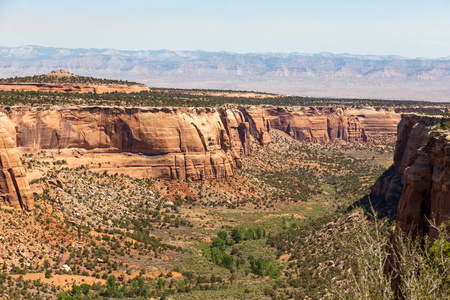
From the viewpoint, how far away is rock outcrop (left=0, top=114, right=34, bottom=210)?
4269cm

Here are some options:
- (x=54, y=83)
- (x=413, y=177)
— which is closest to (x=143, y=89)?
(x=54, y=83)

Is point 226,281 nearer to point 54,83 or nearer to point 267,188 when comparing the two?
point 267,188

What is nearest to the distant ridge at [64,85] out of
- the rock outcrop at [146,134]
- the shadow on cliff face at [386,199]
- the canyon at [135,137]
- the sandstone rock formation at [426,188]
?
the rock outcrop at [146,134]

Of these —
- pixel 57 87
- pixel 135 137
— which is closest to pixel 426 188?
pixel 135 137

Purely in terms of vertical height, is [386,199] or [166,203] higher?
[386,199]

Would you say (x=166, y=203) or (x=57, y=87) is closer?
(x=166, y=203)

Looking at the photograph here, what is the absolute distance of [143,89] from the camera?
329 feet

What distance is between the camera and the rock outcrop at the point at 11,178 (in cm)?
4269

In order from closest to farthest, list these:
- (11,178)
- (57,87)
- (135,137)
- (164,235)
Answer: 1. (11,178)
2. (164,235)
3. (135,137)
4. (57,87)

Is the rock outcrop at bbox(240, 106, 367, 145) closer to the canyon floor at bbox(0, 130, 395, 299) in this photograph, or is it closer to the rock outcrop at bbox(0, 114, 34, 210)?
the canyon floor at bbox(0, 130, 395, 299)

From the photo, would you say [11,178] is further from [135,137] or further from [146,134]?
[146,134]

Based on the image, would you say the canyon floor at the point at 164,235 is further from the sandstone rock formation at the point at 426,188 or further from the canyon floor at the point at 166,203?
the sandstone rock formation at the point at 426,188

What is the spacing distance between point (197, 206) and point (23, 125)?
24.6 meters

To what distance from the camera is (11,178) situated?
1694 inches
